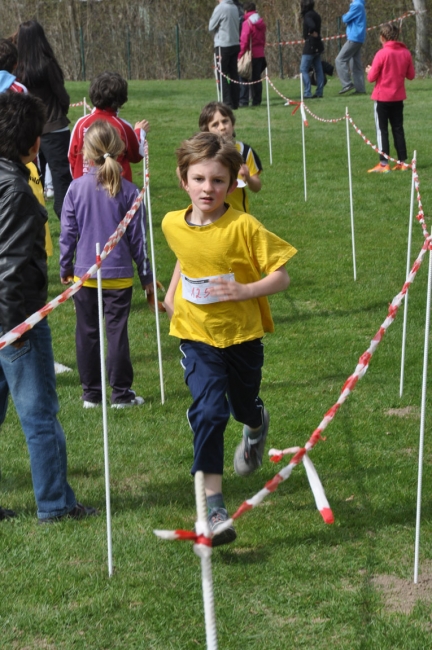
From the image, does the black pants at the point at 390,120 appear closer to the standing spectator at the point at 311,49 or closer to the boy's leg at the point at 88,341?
the standing spectator at the point at 311,49

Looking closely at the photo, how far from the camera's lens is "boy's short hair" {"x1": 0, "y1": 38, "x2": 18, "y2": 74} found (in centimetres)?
925

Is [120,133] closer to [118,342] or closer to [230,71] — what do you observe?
[118,342]

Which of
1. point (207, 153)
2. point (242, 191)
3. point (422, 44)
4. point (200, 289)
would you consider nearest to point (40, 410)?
point (200, 289)

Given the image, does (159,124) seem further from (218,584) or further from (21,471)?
(218,584)

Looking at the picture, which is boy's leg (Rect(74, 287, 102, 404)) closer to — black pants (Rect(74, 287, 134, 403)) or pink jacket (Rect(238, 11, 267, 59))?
black pants (Rect(74, 287, 134, 403))

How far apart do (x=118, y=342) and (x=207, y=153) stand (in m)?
2.41

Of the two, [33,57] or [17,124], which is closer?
[17,124]

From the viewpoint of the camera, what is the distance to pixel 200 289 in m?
4.77

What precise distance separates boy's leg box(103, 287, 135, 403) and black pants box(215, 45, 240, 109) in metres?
13.9

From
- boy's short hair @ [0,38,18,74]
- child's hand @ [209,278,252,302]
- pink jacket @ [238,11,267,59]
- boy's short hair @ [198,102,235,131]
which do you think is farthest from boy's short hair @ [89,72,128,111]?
pink jacket @ [238,11,267,59]

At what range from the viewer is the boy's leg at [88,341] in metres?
6.72

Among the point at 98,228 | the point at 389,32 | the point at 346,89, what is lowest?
the point at 98,228

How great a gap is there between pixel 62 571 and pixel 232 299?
1453mm

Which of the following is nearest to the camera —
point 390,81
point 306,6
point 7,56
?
point 7,56
